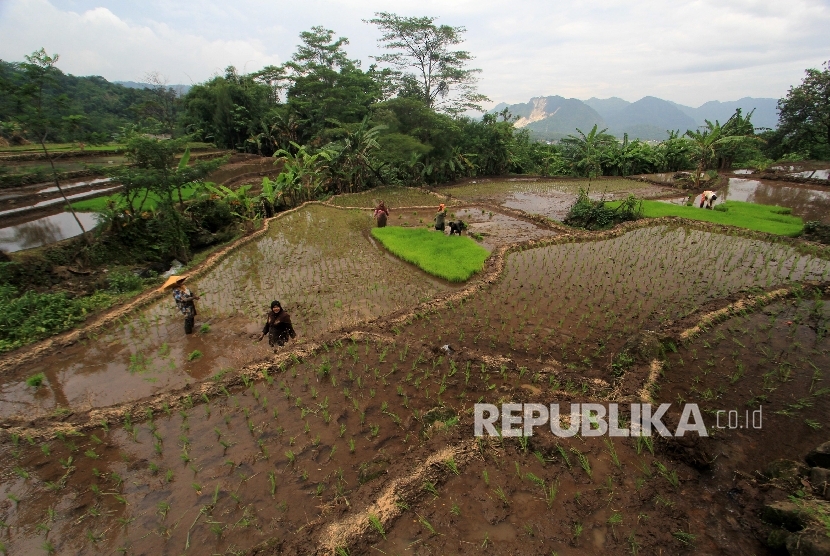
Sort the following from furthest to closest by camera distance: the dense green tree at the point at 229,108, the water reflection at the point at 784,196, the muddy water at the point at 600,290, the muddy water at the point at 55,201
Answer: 1. the dense green tree at the point at 229,108
2. the water reflection at the point at 784,196
3. the muddy water at the point at 55,201
4. the muddy water at the point at 600,290

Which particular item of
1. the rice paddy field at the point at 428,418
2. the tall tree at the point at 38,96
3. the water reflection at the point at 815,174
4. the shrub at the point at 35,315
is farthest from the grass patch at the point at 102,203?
the water reflection at the point at 815,174

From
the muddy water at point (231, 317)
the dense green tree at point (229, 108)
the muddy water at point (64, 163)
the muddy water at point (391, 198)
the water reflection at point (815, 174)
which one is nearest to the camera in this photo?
the muddy water at point (231, 317)

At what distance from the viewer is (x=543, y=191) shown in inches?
772

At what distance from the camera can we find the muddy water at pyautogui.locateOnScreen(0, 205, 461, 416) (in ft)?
18.7

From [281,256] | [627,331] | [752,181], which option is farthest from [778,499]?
[752,181]

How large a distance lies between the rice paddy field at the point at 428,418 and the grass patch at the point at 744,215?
127 inches

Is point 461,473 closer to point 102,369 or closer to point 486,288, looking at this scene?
point 486,288

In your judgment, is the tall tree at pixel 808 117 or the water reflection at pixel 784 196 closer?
the water reflection at pixel 784 196

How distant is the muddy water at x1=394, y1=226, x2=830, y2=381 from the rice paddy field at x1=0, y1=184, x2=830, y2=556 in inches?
2.4

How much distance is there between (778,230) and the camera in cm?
1111

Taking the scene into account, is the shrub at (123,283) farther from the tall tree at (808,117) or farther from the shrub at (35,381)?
the tall tree at (808,117)

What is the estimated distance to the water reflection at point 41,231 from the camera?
33.8 feet

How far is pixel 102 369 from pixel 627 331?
898 cm

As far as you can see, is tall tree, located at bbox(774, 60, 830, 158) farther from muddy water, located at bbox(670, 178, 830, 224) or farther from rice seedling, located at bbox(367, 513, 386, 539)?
rice seedling, located at bbox(367, 513, 386, 539)
